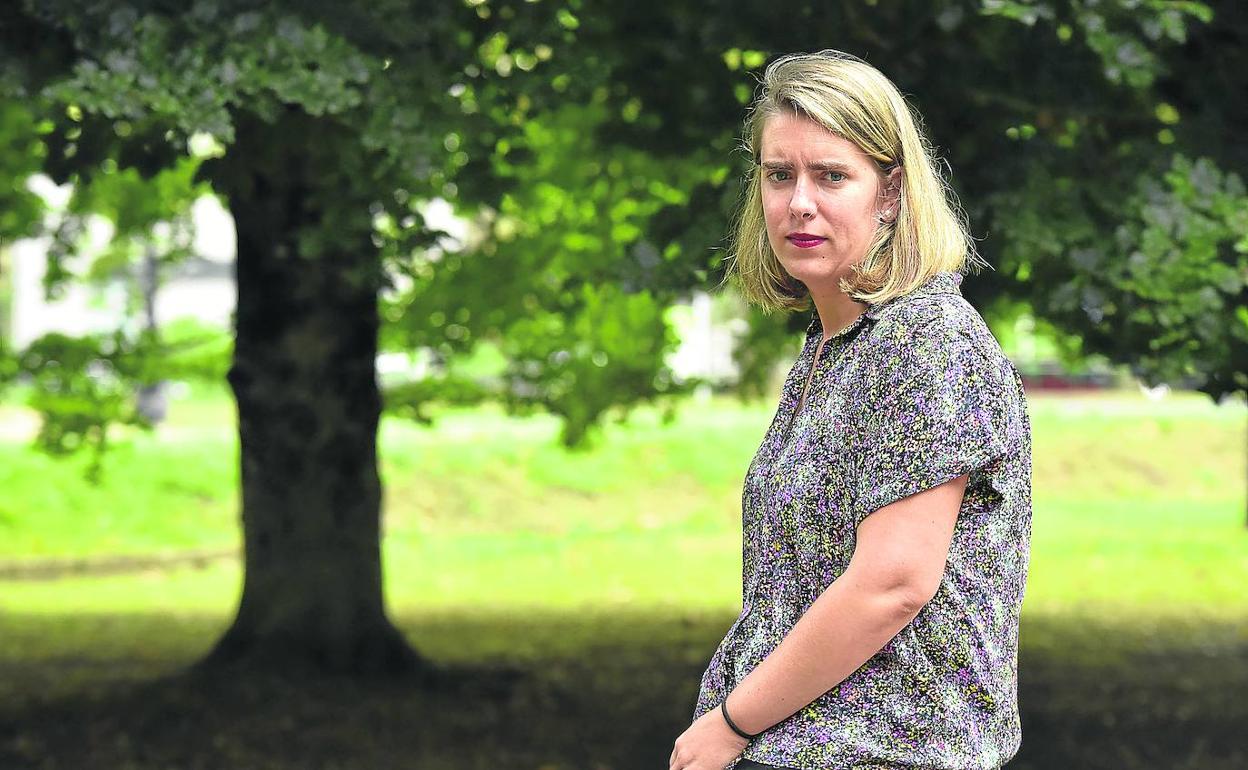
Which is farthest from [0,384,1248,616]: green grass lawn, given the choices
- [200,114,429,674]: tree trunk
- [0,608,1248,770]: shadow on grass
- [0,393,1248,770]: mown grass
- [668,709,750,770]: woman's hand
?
[668,709,750,770]: woman's hand

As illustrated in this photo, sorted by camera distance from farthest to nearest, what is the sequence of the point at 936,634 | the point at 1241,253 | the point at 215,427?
the point at 215,427 → the point at 1241,253 → the point at 936,634

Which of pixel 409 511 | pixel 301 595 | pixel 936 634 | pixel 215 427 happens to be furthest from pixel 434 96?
pixel 215 427

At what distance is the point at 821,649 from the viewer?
1.94 meters

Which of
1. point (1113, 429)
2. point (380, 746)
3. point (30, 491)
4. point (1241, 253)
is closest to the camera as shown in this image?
point (1241, 253)

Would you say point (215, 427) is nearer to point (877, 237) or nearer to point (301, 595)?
point (301, 595)

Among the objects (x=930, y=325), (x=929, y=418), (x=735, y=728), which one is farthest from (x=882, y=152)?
(x=735, y=728)

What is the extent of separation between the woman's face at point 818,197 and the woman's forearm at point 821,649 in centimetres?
41

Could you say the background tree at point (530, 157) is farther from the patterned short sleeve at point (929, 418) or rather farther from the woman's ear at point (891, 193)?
the patterned short sleeve at point (929, 418)

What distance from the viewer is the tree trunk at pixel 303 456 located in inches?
341

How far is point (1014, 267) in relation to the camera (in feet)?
20.9

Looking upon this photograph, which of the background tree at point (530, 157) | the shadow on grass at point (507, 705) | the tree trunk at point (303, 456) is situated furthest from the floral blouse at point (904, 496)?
the tree trunk at point (303, 456)

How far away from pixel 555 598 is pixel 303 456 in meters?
4.92

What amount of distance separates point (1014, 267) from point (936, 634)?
462 cm

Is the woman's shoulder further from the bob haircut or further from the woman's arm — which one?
the woman's arm
